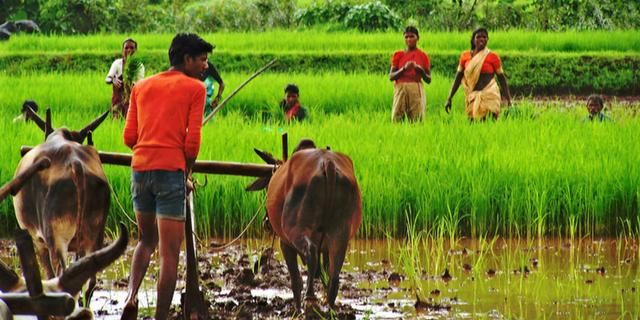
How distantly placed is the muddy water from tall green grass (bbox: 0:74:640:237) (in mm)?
238

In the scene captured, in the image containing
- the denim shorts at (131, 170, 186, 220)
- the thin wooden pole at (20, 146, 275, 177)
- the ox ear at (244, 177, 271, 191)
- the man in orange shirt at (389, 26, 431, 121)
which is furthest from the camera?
the man in orange shirt at (389, 26, 431, 121)

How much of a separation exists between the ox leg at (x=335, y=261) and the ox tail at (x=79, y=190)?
108cm

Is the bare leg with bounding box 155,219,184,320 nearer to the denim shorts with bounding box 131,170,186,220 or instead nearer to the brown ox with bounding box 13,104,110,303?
the denim shorts with bounding box 131,170,186,220

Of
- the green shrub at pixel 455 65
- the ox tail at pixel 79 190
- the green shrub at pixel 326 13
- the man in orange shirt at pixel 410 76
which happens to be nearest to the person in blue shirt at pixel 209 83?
the man in orange shirt at pixel 410 76

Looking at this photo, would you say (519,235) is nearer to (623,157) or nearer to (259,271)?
(623,157)

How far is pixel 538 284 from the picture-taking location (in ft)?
24.2

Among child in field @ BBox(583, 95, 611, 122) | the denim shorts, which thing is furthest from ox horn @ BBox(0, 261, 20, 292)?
child in field @ BBox(583, 95, 611, 122)

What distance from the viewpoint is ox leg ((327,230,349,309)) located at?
→ 6.19m

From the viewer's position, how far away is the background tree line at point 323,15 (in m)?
22.7

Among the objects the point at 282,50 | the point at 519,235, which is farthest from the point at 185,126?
the point at 282,50

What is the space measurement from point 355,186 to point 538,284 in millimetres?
1507

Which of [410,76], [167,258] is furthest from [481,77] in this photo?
[167,258]

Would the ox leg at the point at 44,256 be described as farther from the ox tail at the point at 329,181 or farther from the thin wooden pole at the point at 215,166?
the ox tail at the point at 329,181

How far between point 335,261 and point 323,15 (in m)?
17.4
